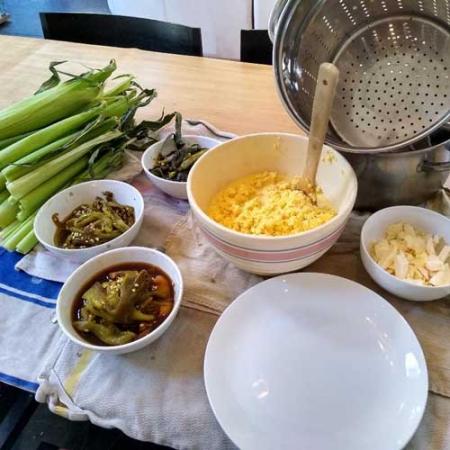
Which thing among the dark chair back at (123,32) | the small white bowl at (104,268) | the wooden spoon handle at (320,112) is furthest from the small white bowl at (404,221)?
the dark chair back at (123,32)

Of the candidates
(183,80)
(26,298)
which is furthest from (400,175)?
(183,80)

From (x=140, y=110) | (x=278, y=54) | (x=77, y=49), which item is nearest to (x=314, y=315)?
(x=278, y=54)

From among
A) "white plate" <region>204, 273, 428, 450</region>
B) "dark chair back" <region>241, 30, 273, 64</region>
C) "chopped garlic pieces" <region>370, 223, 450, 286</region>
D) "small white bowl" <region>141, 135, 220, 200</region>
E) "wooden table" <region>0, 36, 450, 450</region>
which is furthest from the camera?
"dark chair back" <region>241, 30, 273, 64</region>

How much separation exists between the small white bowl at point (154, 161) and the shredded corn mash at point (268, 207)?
11 centimetres

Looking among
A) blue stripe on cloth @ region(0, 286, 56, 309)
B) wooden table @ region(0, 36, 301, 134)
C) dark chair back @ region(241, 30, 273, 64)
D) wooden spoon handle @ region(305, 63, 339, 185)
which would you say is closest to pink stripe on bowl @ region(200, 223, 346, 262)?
wooden spoon handle @ region(305, 63, 339, 185)

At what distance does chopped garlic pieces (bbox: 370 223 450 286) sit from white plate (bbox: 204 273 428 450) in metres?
0.06

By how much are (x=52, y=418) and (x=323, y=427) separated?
1.69 feet

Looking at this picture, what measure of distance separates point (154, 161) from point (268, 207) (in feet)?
1.02

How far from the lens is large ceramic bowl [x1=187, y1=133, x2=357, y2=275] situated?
1.76 ft

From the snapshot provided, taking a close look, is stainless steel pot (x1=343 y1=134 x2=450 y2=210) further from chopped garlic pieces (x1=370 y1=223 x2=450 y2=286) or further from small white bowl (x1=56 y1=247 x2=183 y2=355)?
small white bowl (x1=56 y1=247 x2=183 y2=355)

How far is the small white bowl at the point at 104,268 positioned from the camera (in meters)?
0.52

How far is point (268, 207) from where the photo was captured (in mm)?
631

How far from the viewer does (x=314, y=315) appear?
56 centimetres

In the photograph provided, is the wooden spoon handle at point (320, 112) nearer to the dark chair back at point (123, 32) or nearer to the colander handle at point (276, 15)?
the colander handle at point (276, 15)
